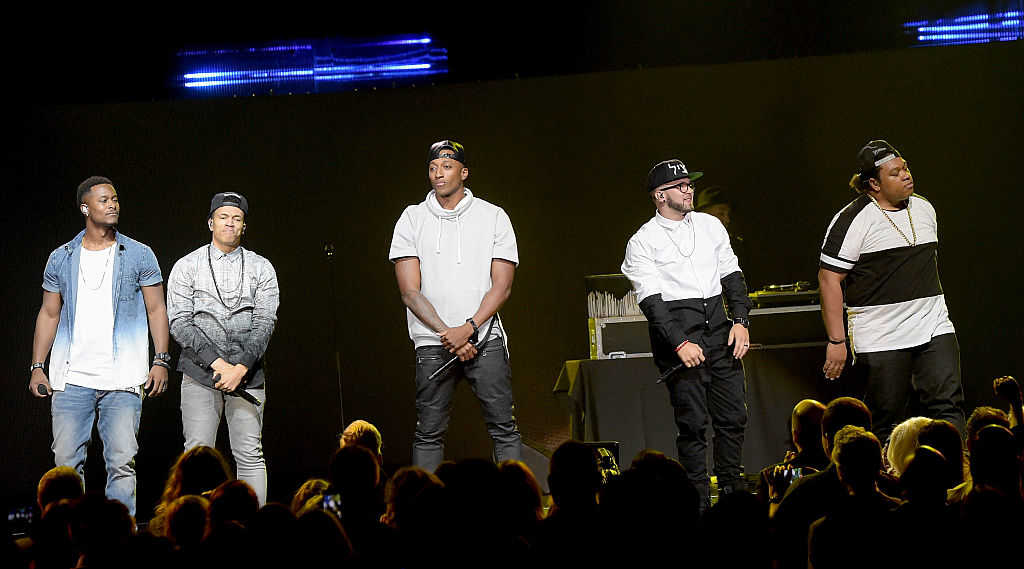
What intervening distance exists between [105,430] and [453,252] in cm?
170

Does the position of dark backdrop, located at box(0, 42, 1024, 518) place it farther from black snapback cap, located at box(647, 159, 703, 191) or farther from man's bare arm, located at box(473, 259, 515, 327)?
man's bare arm, located at box(473, 259, 515, 327)

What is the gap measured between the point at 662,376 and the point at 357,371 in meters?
3.15

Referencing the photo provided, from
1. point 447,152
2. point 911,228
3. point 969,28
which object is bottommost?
point 911,228

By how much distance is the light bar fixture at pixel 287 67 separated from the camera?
675 centimetres

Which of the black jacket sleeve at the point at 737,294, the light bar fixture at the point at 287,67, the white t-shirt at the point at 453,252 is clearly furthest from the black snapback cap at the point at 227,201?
the light bar fixture at the point at 287,67

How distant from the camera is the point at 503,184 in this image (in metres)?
6.73

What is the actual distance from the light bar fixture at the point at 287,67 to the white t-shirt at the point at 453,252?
110 inches

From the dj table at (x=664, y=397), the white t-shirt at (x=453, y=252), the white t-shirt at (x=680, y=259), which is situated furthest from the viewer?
the dj table at (x=664, y=397)

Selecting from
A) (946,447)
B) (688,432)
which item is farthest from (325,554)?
(688,432)

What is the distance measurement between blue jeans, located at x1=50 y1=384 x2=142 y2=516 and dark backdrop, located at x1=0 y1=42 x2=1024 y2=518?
8.24 ft

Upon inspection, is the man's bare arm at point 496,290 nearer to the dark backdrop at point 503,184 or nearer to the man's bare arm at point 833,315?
the man's bare arm at point 833,315

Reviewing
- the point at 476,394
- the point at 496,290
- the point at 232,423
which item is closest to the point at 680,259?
the point at 496,290

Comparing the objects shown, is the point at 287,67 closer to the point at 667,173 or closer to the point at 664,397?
the point at 667,173

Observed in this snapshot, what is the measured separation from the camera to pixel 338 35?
673cm
